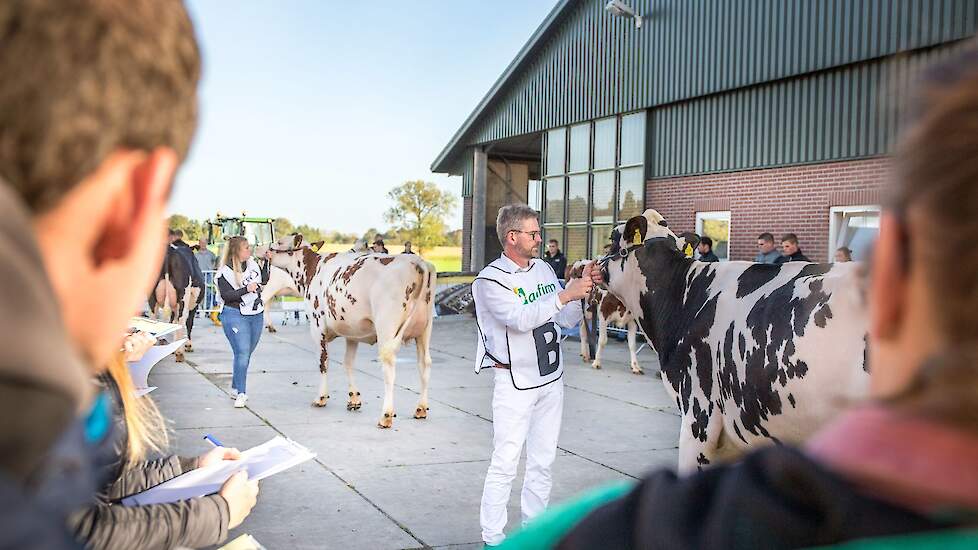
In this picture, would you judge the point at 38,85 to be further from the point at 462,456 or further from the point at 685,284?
the point at 462,456

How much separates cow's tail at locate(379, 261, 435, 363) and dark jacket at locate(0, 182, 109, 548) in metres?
8.21

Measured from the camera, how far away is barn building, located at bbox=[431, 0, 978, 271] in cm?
1441

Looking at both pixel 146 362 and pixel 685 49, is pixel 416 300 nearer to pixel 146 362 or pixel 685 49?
pixel 146 362

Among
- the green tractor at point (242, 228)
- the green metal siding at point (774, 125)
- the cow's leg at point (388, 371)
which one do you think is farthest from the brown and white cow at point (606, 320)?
the green tractor at point (242, 228)

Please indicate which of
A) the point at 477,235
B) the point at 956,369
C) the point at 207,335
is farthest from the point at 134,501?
the point at 477,235

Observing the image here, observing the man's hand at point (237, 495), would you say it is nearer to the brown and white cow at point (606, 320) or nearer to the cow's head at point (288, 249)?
the brown and white cow at point (606, 320)

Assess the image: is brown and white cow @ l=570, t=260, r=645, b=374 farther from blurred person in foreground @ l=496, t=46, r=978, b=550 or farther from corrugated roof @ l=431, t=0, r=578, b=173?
corrugated roof @ l=431, t=0, r=578, b=173

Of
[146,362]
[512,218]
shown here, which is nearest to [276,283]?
[512,218]

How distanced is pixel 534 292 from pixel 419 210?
48.9 m

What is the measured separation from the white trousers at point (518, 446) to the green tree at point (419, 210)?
47.3 meters

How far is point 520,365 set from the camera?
5086 mm

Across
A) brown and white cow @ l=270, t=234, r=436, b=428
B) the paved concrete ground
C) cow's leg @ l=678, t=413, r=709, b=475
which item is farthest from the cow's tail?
cow's leg @ l=678, t=413, r=709, b=475

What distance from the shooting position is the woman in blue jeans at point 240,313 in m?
9.44

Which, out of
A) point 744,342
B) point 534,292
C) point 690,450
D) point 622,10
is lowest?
point 690,450
